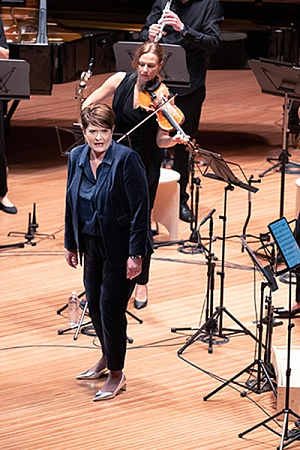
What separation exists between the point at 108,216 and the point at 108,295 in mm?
388

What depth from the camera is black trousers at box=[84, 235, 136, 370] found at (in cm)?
455

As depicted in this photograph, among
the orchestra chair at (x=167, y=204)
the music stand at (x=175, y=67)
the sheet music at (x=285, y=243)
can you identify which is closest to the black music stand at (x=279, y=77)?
the music stand at (x=175, y=67)

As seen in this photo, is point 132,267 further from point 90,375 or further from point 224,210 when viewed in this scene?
point 224,210

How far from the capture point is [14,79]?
253 inches

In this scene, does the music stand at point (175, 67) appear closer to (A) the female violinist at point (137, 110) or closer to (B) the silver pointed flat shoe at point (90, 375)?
(A) the female violinist at point (137, 110)

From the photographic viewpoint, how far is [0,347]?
5.29 metres

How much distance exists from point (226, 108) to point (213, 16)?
361 cm

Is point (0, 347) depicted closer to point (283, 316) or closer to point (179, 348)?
point (179, 348)

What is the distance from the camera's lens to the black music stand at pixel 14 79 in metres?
6.41

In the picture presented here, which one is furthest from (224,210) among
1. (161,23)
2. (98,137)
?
(161,23)

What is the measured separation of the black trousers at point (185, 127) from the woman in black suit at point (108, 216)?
8.75 feet

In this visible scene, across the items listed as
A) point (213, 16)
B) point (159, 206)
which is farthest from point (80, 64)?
point (159, 206)

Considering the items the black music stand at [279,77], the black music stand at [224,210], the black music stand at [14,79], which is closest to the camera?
the black music stand at [224,210]

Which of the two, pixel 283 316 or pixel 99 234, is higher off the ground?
pixel 99 234
